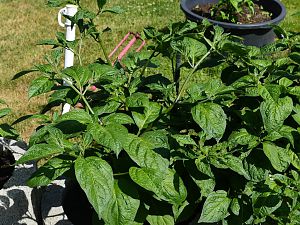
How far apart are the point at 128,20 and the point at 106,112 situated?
3741mm

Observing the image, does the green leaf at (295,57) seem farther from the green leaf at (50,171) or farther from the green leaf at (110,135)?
the green leaf at (50,171)

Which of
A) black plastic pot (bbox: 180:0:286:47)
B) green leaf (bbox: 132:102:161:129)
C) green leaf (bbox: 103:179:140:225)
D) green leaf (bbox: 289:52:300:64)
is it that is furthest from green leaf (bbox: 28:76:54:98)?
black plastic pot (bbox: 180:0:286:47)

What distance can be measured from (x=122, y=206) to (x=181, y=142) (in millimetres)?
244

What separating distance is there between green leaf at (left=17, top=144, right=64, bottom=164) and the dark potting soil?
10.5 ft

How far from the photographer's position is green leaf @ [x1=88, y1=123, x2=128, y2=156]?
59.3 inches

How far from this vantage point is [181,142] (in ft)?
5.42

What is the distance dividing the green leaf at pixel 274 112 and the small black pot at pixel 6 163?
1192 mm

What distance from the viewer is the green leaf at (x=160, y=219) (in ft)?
5.73

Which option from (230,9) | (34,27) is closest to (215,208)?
(230,9)

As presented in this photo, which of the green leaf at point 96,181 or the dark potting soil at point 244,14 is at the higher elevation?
the green leaf at point 96,181

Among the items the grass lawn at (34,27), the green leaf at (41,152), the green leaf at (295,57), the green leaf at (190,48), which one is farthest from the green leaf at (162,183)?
the grass lawn at (34,27)

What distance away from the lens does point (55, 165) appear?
160cm

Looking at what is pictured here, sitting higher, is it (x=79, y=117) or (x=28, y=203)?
(x=79, y=117)

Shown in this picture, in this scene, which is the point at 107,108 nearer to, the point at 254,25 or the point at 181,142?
the point at 181,142
